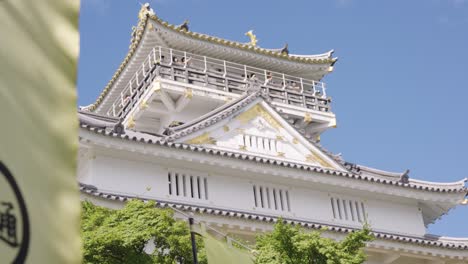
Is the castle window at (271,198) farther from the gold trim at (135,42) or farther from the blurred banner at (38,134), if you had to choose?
the blurred banner at (38,134)

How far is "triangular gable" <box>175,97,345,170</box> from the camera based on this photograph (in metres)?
22.8

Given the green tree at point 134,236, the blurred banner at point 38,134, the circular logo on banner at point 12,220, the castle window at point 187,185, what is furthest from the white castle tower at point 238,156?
the circular logo on banner at point 12,220

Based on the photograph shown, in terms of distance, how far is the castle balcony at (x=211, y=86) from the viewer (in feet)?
83.2

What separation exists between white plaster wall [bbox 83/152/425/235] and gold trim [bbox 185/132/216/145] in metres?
1.18

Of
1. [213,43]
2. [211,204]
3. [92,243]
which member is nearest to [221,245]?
[92,243]

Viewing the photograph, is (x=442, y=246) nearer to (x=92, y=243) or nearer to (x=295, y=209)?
(x=295, y=209)

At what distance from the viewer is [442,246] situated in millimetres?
22453

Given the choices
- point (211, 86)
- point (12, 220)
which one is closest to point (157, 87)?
point (211, 86)

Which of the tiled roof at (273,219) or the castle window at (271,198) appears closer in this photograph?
the tiled roof at (273,219)

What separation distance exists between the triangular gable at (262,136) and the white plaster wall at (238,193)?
1256mm

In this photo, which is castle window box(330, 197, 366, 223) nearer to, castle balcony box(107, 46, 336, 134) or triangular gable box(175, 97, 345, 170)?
triangular gable box(175, 97, 345, 170)

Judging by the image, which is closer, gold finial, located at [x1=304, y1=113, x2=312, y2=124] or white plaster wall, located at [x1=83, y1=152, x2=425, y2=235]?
white plaster wall, located at [x1=83, y1=152, x2=425, y2=235]

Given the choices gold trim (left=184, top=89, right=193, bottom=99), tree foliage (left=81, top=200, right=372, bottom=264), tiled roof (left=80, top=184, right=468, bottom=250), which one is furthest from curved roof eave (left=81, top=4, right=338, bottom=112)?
tree foliage (left=81, top=200, right=372, bottom=264)

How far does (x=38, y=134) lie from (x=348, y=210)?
69.9 feet
